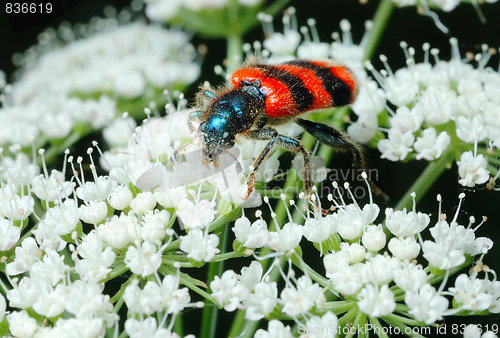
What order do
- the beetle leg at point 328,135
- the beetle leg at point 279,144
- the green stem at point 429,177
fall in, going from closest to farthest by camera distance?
the beetle leg at point 279,144, the beetle leg at point 328,135, the green stem at point 429,177

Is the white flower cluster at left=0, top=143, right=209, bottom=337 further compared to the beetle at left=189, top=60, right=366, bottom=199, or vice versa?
the beetle at left=189, top=60, right=366, bottom=199

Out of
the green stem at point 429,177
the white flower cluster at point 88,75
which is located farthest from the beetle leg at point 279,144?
the white flower cluster at point 88,75

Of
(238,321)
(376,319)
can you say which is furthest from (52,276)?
(376,319)

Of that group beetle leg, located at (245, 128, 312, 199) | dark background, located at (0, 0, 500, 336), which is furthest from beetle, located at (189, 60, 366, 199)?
dark background, located at (0, 0, 500, 336)

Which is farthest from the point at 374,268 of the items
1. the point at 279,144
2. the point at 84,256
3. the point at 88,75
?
the point at 88,75

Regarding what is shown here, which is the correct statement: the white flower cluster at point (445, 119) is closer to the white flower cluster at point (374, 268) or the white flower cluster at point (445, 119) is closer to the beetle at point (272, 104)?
the beetle at point (272, 104)

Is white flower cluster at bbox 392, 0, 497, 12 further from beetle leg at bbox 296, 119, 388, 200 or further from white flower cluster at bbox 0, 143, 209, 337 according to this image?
white flower cluster at bbox 0, 143, 209, 337
